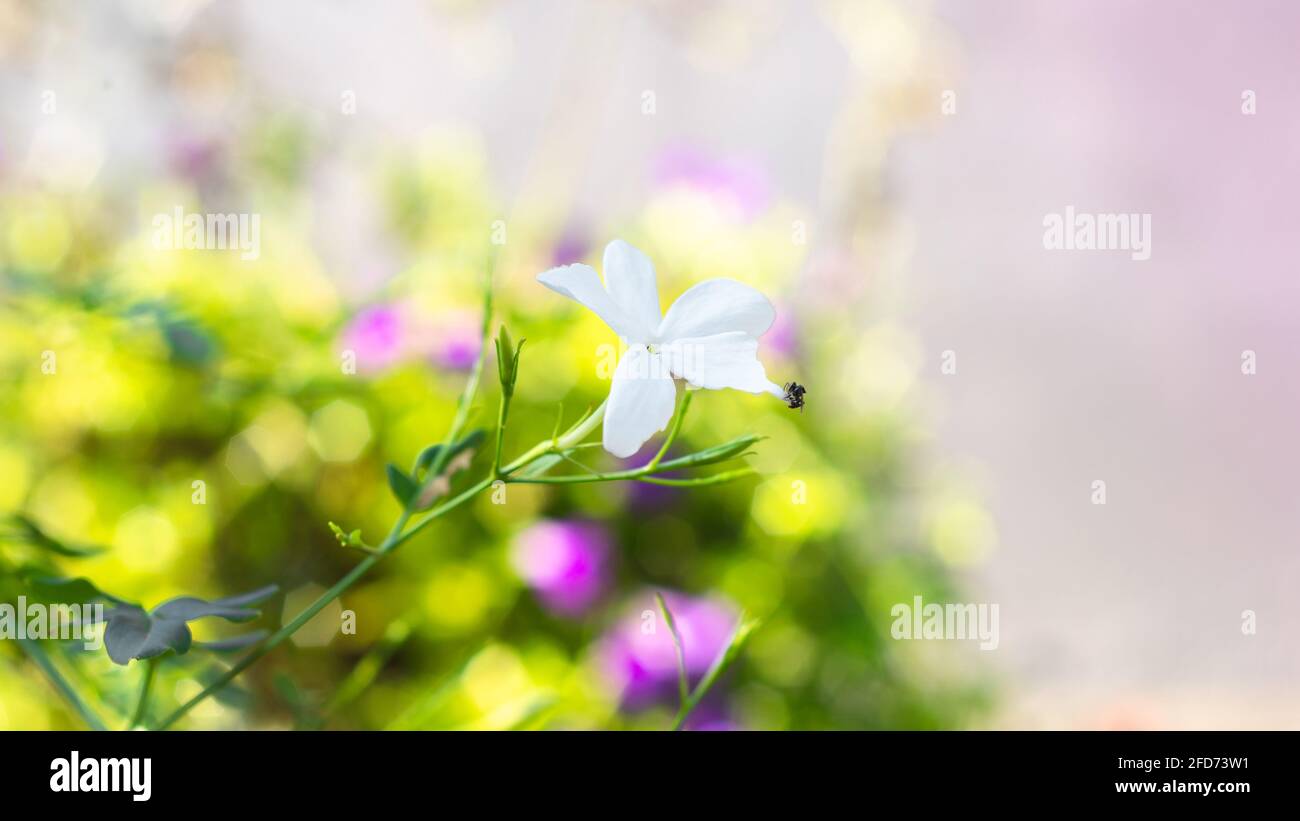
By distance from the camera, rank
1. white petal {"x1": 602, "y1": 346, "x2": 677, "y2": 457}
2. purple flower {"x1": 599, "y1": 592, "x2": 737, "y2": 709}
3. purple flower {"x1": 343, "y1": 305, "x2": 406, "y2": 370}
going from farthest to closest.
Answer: purple flower {"x1": 343, "y1": 305, "x2": 406, "y2": 370}, purple flower {"x1": 599, "y1": 592, "x2": 737, "y2": 709}, white petal {"x1": 602, "y1": 346, "x2": 677, "y2": 457}

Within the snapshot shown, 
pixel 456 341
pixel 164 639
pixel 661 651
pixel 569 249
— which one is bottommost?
pixel 661 651

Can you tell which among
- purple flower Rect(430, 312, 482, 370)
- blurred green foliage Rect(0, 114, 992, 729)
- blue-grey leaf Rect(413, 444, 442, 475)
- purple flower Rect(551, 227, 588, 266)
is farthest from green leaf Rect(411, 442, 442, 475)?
purple flower Rect(551, 227, 588, 266)

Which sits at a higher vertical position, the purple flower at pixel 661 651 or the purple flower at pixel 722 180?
the purple flower at pixel 722 180

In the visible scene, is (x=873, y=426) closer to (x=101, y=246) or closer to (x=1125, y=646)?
(x=101, y=246)

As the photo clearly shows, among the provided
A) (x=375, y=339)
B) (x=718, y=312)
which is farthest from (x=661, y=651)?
(x=718, y=312)

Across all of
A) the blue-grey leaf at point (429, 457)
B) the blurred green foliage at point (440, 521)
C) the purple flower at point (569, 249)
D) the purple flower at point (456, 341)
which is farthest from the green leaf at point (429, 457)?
the purple flower at point (569, 249)

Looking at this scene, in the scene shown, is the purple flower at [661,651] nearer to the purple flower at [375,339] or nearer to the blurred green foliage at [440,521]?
the blurred green foliage at [440,521]

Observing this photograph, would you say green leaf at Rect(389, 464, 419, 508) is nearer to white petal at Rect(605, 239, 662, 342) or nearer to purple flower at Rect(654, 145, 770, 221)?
white petal at Rect(605, 239, 662, 342)

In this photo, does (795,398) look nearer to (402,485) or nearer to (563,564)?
(402,485)
